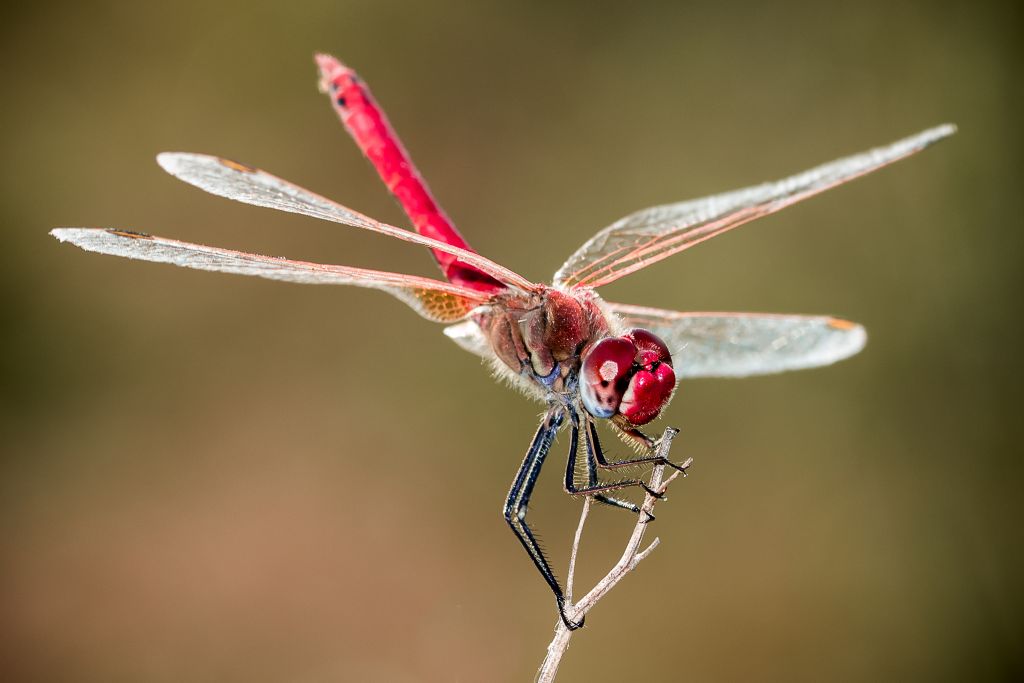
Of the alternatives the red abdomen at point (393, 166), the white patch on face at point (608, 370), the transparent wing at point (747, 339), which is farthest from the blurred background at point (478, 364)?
the white patch on face at point (608, 370)

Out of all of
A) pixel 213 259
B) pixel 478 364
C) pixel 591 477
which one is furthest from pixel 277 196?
pixel 478 364

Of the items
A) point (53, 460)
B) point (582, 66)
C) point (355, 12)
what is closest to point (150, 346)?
point (53, 460)

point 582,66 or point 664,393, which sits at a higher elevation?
point 582,66

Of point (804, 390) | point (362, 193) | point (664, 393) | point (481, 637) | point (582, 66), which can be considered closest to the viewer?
point (664, 393)

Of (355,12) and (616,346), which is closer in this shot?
(616,346)

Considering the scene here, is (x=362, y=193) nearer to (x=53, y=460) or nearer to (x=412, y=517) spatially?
(x=412, y=517)

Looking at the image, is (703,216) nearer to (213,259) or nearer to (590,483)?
(590,483)

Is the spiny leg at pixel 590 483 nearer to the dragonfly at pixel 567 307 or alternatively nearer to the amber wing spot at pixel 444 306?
the dragonfly at pixel 567 307

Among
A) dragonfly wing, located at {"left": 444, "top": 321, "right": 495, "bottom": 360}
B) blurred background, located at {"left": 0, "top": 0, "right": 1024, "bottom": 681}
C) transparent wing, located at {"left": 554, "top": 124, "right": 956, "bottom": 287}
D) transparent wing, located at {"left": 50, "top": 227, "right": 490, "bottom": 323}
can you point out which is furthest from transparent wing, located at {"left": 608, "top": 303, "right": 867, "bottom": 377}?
blurred background, located at {"left": 0, "top": 0, "right": 1024, "bottom": 681}

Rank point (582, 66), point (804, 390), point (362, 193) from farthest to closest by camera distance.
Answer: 1. point (582, 66)
2. point (362, 193)
3. point (804, 390)
